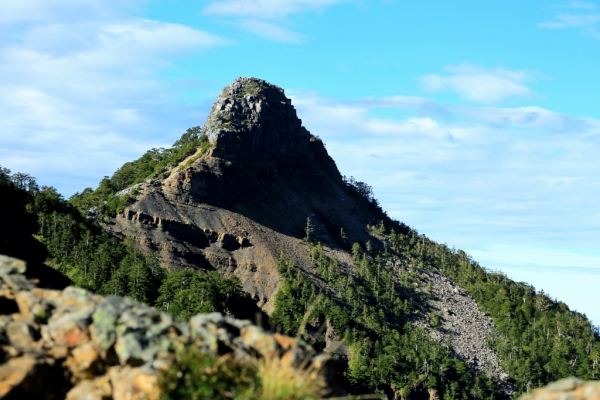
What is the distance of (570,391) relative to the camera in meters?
17.0

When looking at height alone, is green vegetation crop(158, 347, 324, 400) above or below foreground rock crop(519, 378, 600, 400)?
below

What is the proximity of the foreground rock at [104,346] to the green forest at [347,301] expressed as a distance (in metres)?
83.7

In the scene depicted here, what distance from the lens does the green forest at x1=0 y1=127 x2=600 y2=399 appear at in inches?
4823

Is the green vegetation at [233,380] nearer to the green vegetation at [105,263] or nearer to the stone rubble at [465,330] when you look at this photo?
the green vegetation at [105,263]

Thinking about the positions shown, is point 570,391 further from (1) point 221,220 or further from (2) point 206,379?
(1) point 221,220

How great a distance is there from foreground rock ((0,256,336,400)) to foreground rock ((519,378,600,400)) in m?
6.02

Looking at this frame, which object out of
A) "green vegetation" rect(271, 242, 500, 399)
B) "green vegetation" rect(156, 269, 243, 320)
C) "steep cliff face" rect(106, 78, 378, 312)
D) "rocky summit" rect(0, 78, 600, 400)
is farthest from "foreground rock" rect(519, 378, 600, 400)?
"steep cliff face" rect(106, 78, 378, 312)

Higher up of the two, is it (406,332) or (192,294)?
(192,294)

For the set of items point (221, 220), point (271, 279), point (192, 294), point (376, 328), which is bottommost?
point (376, 328)

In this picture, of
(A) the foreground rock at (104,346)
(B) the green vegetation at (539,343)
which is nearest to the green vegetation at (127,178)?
(B) the green vegetation at (539,343)

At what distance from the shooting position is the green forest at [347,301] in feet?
402

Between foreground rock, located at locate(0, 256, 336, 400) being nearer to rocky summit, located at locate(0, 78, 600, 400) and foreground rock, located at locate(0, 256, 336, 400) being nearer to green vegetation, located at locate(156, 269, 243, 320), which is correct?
rocky summit, located at locate(0, 78, 600, 400)

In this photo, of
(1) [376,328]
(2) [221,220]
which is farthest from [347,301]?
(2) [221,220]

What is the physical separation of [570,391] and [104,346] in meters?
13.0
